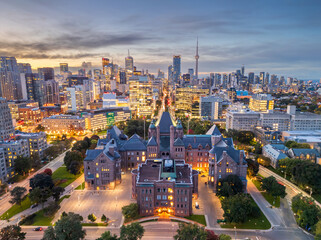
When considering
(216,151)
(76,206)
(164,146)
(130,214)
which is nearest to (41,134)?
(76,206)

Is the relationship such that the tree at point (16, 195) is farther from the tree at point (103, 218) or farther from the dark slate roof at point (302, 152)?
the dark slate roof at point (302, 152)

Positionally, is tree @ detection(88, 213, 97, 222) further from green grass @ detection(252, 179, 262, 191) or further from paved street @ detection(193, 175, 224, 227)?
green grass @ detection(252, 179, 262, 191)

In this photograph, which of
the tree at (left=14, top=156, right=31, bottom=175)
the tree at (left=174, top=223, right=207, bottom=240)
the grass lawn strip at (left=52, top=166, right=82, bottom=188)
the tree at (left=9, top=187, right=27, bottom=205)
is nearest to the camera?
the tree at (left=174, top=223, right=207, bottom=240)

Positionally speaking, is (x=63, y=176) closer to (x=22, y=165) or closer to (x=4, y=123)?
(x=22, y=165)

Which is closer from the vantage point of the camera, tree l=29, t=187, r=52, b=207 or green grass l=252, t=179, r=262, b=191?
tree l=29, t=187, r=52, b=207

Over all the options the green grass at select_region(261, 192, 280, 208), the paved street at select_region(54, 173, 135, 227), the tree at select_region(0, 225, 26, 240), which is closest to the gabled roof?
the paved street at select_region(54, 173, 135, 227)

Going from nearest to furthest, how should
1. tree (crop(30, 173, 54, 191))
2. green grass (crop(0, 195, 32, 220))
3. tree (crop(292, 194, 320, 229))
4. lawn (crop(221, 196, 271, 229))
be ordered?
tree (crop(292, 194, 320, 229)) → lawn (crop(221, 196, 271, 229)) → green grass (crop(0, 195, 32, 220)) → tree (crop(30, 173, 54, 191))

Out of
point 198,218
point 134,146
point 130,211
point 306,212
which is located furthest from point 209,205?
point 134,146
